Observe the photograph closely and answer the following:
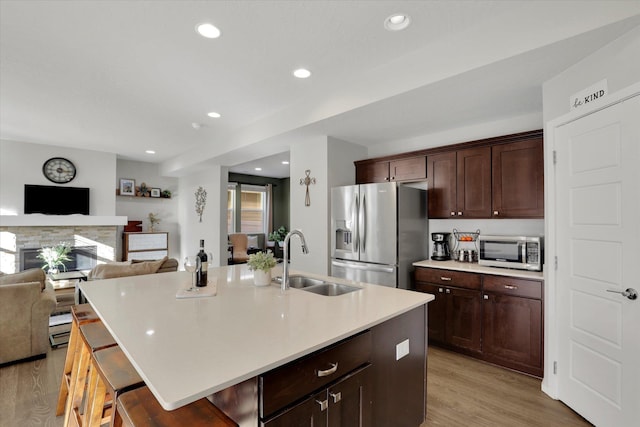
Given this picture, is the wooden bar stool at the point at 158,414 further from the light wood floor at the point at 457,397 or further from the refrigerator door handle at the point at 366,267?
the refrigerator door handle at the point at 366,267

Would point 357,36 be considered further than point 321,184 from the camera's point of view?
No

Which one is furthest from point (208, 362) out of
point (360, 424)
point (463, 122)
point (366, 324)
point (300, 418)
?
point (463, 122)

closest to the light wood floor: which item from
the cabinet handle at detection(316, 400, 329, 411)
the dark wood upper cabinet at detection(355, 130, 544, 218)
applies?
the cabinet handle at detection(316, 400, 329, 411)

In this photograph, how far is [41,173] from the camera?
573 centimetres

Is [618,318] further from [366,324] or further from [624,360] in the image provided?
[366,324]

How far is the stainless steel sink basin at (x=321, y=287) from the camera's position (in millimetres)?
2206

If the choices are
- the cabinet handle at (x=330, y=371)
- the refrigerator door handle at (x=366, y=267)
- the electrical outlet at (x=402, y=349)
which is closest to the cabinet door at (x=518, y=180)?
the refrigerator door handle at (x=366, y=267)

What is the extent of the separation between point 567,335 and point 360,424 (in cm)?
179

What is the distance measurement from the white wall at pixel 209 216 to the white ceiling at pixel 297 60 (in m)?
2.26

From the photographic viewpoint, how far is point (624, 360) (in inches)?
72.5

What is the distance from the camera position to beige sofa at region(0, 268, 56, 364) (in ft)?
9.39

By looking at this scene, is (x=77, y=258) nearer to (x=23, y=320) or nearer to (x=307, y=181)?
(x=23, y=320)

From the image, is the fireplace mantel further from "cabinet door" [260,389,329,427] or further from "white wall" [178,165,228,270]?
"cabinet door" [260,389,329,427]

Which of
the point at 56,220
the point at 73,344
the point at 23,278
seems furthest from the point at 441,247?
the point at 56,220
